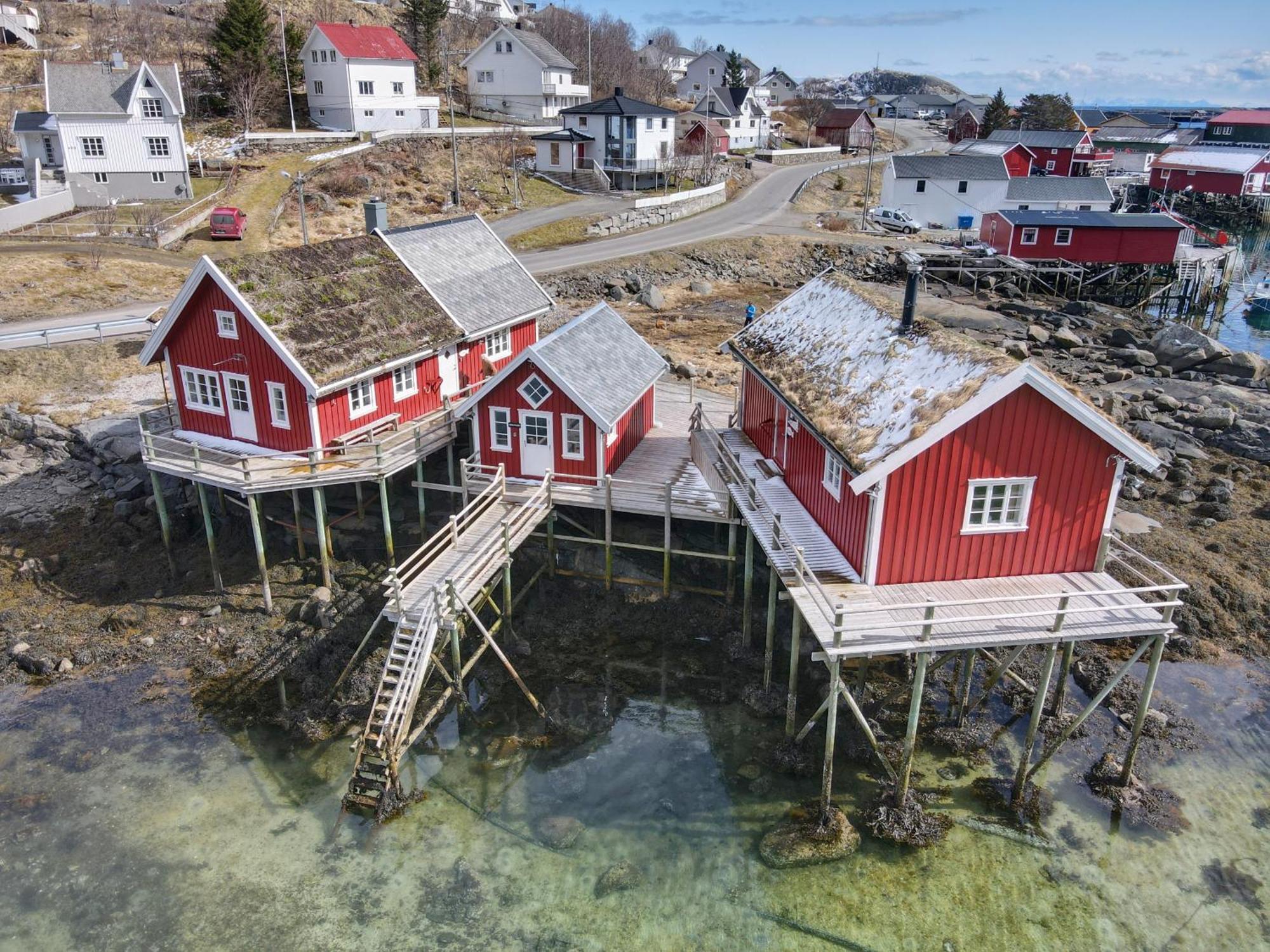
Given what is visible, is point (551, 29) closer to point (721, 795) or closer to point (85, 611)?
point (85, 611)

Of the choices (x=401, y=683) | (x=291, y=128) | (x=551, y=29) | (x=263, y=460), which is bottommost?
Result: (x=401, y=683)

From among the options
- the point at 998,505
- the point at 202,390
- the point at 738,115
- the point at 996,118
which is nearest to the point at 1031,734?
the point at 998,505

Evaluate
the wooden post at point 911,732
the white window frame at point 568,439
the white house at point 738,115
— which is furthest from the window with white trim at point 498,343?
the white house at point 738,115

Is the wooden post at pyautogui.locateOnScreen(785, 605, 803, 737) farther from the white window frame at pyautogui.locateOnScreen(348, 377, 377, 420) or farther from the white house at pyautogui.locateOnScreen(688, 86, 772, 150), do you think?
the white house at pyautogui.locateOnScreen(688, 86, 772, 150)

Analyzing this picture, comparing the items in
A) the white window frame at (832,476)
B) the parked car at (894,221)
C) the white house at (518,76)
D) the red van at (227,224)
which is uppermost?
the white house at (518,76)

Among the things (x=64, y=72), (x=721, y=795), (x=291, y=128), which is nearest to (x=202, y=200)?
(x=64, y=72)

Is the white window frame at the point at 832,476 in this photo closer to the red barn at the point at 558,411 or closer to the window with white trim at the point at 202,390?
the red barn at the point at 558,411

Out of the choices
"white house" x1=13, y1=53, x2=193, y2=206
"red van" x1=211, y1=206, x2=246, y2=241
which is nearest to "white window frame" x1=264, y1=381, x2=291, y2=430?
"red van" x1=211, y1=206, x2=246, y2=241

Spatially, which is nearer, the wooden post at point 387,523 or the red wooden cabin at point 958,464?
the red wooden cabin at point 958,464
